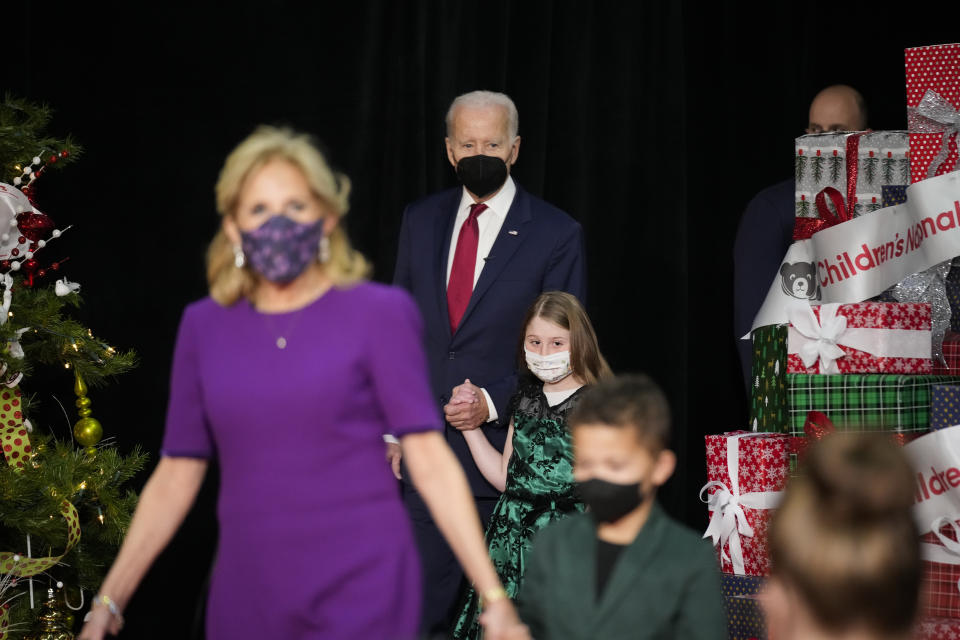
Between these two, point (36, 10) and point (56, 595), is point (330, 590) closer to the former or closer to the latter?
point (56, 595)

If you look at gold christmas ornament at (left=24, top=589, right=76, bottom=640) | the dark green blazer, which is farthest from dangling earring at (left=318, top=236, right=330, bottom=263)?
gold christmas ornament at (left=24, top=589, right=76, bottom=640)

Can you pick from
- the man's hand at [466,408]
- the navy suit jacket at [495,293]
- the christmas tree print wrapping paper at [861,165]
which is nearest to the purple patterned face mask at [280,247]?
the man's hand at [466,408]

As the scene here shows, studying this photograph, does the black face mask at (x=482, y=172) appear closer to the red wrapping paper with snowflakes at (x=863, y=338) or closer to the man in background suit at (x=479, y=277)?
the man in background suit at (x=479, y=277)

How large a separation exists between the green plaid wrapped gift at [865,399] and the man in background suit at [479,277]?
2.67 feet

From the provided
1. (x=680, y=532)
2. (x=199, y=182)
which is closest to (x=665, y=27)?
(x=199, y=182)

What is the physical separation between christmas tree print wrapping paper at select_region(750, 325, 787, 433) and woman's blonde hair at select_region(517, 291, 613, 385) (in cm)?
50

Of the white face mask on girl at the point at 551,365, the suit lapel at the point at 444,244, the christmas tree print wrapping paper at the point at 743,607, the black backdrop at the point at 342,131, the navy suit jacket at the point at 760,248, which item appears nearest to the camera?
the christmas tree print wrapping paper at the point at 743,607

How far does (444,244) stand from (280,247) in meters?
1.99

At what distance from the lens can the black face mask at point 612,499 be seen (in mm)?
2088

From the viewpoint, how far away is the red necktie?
A: 12.9 feet

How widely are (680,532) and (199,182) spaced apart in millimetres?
3036

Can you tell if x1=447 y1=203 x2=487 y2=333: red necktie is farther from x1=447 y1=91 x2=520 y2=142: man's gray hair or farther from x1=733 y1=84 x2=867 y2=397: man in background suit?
x1=733 y1=84 x2=867 y2=397: man in background suit

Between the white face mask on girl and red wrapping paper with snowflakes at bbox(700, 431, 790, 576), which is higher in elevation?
the white face mask on girl

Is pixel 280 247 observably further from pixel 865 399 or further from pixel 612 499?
→ pixel 865 399
